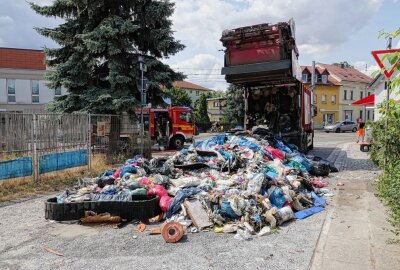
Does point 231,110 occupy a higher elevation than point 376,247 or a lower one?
higher

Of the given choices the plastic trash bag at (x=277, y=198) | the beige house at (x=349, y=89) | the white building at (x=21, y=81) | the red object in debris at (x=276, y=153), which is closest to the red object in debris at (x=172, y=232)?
the plastic trash bag at (x=277, y=198)

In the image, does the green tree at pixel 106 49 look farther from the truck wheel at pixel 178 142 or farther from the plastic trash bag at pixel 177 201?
the plastic trash bag at pixel 177 201

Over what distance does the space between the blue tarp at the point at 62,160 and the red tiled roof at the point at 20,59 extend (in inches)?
1212

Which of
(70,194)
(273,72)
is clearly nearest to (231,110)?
(273,72)

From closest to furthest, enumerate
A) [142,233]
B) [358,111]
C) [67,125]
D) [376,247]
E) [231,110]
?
1. [376,247]
2. [142,233]
3. [67,125]
4. [231,110]
5. [358,111]

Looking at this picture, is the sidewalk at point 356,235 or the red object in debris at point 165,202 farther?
the red object in debris at point 165,202

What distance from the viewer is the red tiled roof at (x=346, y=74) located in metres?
61.8

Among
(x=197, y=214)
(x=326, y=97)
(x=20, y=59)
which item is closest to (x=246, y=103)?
(x=197, y=214)

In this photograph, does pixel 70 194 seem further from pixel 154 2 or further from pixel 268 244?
pixel 154 2

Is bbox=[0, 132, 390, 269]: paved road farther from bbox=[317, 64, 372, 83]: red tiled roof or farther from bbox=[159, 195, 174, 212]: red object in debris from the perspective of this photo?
bbox=[317, 64, 372, 83]: red tiled roof

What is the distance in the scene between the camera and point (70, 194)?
22.6ft

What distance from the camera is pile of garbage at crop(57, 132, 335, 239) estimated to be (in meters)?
5.85

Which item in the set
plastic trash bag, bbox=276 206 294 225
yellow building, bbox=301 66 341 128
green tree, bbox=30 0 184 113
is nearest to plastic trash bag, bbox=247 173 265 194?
plastic trash bag, bbox=276 206 294 225

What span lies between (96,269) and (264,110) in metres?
11.2
